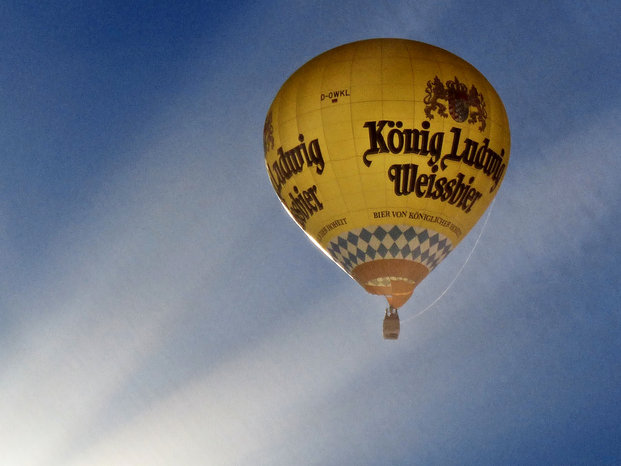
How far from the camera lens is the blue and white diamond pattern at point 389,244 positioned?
38656 mm

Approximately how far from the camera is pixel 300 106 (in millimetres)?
38750

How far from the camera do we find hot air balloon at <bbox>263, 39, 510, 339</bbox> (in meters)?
37.8

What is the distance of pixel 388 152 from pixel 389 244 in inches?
141

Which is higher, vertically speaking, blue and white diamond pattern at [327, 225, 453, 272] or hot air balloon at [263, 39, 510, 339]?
hot air balloon at [263, 39, 510, 339]

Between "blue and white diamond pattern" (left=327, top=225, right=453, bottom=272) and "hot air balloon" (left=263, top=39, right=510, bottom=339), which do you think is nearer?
"hot air balloon" (left=263, top=39, right=510, bottom=339)

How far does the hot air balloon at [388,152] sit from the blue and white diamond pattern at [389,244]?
0.04 metres

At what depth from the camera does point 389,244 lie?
38.7 metres

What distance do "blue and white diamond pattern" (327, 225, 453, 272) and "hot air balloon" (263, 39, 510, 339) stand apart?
0.04 metres

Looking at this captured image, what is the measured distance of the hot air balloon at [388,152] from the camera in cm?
3775

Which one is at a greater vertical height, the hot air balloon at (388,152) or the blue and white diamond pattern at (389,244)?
the hot air balloon at (388,152)

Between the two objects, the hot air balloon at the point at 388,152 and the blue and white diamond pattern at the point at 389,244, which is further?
the blue and white diamond pattern at the point at 389,244

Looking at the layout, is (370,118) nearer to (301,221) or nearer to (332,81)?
(332,81)

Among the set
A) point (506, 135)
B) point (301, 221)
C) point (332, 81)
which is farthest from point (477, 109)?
point (301, 221)

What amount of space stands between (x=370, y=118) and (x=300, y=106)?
9.49 feet
